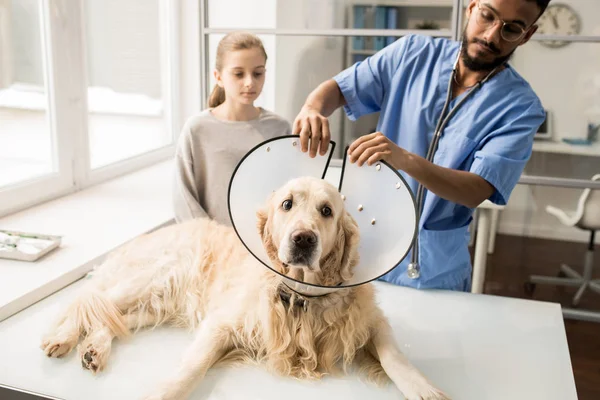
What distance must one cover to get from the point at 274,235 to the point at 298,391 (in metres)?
0.27

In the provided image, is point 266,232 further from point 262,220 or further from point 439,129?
point 439,129

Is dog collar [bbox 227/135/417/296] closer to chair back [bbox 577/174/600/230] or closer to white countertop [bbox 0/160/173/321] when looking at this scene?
white countertop [bbox 0/160/173/321]

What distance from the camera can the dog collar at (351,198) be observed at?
2.90 ft

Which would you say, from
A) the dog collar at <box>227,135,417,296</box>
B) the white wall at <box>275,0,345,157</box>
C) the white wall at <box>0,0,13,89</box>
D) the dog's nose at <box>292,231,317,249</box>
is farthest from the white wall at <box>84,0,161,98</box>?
the dog's nose at <box>292,231,317,249</box>

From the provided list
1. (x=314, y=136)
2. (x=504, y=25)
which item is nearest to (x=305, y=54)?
(x=504, y=25)

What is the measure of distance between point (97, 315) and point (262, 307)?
1.17 feet

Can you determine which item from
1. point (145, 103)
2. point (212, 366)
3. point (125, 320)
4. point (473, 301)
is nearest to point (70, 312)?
point (125, 320)

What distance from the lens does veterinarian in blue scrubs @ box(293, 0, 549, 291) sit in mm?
1137

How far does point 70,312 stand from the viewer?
1.10 meters

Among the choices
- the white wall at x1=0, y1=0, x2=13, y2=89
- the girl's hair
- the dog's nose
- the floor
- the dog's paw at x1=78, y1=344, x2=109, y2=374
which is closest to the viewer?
the dog's nose

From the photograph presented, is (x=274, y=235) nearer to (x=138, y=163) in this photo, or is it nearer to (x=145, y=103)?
(x=138, y=163)

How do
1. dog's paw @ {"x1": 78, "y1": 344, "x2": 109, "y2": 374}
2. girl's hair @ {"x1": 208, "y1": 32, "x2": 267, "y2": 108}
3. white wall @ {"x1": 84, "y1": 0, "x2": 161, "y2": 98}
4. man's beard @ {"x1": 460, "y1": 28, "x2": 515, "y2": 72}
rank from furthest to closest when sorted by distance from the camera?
white wall @ {"x1": 84, "y1": 0, "x2": 161, "y2": 98} → girl's hair @ {"x1": 208, "y1": 32, "x2": 267, "y2": 108} → man's beard @ {"x1": 460, "y1": 28, "x2": 515, "y2": 72} → dog's paw @ {"x1": 78, "y1": 344, "x2": 109, "y2": 374}

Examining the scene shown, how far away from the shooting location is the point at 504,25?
114 centimetres

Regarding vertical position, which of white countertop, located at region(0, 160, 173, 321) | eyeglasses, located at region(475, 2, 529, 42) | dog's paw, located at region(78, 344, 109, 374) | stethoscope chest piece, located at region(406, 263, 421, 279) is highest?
eyeglasses, located at region(475, 2, 529, 42)
